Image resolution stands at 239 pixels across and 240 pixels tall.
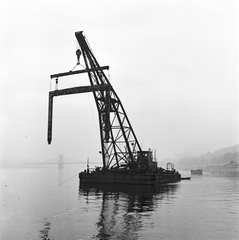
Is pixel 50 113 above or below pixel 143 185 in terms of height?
above

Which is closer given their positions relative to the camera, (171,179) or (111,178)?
(111,178)

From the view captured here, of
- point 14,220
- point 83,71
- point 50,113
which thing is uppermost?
point 83,71

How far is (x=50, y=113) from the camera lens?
45188 millimetres

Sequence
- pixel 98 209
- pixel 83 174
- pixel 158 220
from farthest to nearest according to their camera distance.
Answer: pixel 83 174 → pixel 98 209 → pixel 158 220

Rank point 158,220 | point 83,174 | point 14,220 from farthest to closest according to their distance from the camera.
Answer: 1. point 83,174
2. point 14,220
3. point 158,220

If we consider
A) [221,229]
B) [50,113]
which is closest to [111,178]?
[50,113]

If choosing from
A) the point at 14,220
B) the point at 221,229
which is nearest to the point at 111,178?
the point at 14,220

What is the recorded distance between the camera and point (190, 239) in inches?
612

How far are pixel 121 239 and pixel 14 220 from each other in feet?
34.4

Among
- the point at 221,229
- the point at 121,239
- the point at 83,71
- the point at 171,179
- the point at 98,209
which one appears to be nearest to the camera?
the point at 121,239

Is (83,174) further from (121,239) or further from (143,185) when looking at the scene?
(121,239)

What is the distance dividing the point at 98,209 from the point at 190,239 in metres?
11.4

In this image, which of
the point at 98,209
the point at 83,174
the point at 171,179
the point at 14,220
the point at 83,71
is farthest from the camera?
the point at 171,179

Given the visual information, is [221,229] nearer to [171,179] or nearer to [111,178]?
[111,178]
